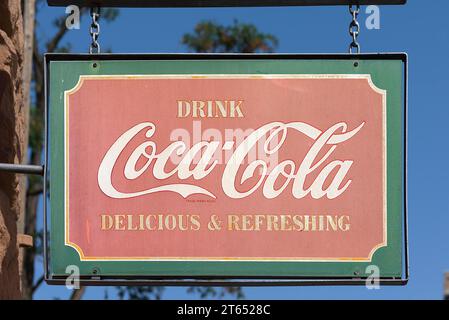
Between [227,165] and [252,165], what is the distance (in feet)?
0.53

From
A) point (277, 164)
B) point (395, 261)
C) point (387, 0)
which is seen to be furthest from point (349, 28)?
point (395, 261)

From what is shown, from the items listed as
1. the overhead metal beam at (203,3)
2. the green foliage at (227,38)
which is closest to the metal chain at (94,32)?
the overhead metal beam at (203,3)

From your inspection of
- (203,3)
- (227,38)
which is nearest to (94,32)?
(203,3)

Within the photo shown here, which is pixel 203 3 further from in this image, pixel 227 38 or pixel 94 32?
pixel 227 38

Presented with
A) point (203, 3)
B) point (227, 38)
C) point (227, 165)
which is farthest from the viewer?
point (227, 38)

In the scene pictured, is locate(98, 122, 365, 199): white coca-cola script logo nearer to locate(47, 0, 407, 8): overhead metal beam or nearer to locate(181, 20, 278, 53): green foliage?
locate(47, 0, 407, 8): overhead metal beam

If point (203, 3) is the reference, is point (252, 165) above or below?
below

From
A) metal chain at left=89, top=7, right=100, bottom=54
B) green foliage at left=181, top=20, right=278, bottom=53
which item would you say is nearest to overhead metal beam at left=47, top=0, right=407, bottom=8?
metal chain at left=89, top=7, right=100, bottom=54

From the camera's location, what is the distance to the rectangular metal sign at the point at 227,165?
616 cm

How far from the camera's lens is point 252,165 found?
6250 millimetres

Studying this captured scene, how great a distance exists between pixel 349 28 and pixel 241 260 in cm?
167

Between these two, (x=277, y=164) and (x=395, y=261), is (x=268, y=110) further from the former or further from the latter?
(x=395, y=261)

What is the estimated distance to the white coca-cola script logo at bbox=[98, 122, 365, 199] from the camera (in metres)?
6.23

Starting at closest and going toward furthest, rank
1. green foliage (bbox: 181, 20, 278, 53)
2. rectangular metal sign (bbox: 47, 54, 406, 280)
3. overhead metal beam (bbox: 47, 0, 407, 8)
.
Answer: rectangular metal sign (bbox: 47, 54, 406, 280) < overhead metal beam (bbox: 47, 0, 407, 8) < green foliage (bbox: 181, 20, 278, 53)
